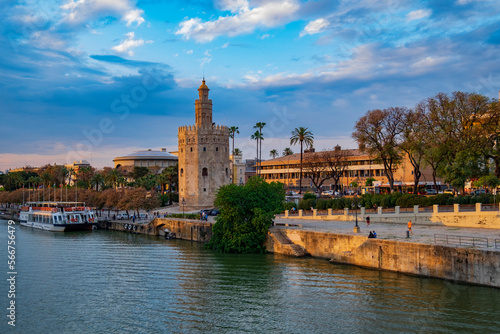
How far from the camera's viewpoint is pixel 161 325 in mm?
23734

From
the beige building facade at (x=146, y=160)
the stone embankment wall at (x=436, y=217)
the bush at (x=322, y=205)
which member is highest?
the beige building facade at (x=146, y=160)

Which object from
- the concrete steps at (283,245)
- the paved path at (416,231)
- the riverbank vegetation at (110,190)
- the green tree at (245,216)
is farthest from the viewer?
the riverbank vegetation at (110,190)

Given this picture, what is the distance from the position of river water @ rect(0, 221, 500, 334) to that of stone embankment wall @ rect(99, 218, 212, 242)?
52.0 feet

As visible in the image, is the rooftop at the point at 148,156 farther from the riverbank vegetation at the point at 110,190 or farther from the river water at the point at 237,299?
the river water at the point at 237,299

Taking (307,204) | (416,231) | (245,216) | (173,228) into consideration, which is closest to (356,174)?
(307,204)

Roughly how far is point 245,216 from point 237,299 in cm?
1971

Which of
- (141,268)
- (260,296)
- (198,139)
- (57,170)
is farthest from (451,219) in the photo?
(57,170)

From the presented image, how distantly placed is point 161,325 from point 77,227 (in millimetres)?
55244

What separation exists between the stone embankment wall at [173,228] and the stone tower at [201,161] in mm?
14648

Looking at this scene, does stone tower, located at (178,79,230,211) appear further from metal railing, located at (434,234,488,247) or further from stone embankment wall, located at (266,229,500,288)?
metal railing, located at (434,234,488,247)

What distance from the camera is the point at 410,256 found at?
32.4m

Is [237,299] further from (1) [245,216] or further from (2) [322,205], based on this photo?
(2) [322,205]

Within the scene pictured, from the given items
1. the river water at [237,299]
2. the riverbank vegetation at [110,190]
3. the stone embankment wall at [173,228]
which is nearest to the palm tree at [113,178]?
the riverbank vegetation at [110,190]

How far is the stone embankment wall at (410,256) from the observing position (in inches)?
1109
